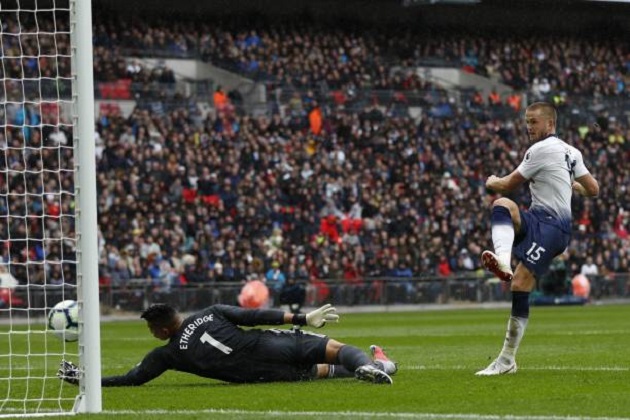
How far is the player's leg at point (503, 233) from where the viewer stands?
36.7 feet

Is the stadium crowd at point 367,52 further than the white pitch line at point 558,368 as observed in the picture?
Yes

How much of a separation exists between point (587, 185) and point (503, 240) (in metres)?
1.15

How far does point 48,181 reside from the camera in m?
36.1

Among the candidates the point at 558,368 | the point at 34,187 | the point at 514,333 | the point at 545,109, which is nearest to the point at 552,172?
the point at 545,109

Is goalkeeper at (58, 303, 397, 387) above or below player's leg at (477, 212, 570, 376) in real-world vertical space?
below

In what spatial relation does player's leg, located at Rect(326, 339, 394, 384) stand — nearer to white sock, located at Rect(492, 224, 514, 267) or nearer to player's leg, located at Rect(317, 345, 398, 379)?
player's leg, located at Rect(317, 345, 398, 379)

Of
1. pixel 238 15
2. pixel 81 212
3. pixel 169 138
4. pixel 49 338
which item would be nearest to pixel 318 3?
pixel 238 15

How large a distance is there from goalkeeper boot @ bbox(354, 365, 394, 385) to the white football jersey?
2.18 m

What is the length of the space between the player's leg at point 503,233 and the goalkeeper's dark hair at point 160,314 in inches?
102

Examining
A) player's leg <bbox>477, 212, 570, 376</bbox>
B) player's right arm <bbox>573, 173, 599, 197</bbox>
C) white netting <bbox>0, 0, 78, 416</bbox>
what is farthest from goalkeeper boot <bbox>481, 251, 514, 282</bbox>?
white netting <bbox>0, 0, 78, 416</bbox>

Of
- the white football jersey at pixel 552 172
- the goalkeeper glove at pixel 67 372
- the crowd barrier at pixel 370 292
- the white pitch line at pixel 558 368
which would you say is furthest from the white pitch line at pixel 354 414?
the crowd barrier at pixel 370 292

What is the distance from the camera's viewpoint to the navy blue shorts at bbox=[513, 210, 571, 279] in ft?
39.1

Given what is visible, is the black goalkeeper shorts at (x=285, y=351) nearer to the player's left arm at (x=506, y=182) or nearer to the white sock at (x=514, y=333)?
the white sock at (x=514, y=333)

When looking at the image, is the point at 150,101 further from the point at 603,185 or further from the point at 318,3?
the point at 603,185
